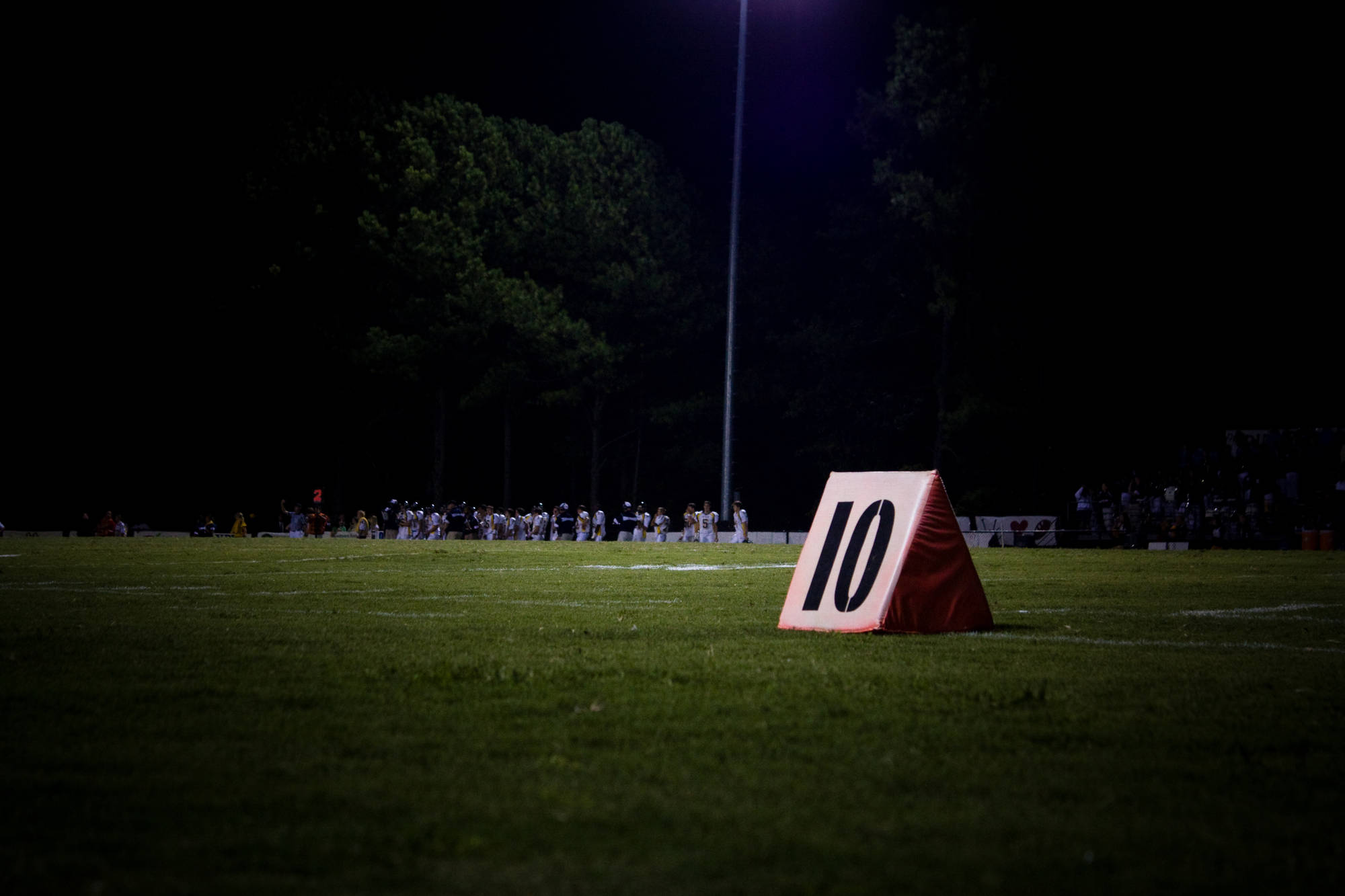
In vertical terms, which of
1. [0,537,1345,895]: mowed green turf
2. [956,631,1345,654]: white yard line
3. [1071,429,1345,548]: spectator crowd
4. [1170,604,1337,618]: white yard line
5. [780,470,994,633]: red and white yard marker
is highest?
[1071,429,1345,548]: spectator crowd

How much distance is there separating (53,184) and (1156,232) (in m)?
39.8

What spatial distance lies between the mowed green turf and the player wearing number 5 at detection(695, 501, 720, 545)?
3356 centimetres

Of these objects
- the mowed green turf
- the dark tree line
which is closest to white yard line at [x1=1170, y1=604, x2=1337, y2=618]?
the mowed green turf

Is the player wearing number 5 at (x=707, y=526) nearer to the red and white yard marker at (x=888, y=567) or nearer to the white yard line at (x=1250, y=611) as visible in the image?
the white yard line at (x=1250, y=611)

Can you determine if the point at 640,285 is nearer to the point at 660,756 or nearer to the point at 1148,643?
the point at 1148,643

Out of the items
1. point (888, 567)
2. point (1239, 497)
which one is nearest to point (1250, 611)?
point (888, 567)

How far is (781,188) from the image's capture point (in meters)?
63.4

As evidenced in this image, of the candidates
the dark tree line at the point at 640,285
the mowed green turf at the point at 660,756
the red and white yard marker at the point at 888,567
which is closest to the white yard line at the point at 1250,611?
the mowed green turf at the point at 660,756

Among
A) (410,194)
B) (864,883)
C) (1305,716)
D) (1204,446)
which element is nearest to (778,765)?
(864,883)

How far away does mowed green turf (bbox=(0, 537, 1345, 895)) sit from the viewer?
3619mm

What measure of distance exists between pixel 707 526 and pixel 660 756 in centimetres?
4132

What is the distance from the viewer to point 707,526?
46.3 metres

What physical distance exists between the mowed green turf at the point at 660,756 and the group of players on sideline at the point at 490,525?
3956 cm

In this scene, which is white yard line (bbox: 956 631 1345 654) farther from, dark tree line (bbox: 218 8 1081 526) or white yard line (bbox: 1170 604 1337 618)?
dark tree line (bbox: 218 8 1081 526)
